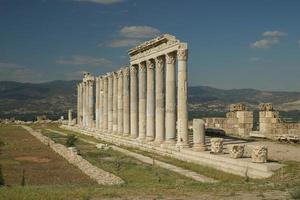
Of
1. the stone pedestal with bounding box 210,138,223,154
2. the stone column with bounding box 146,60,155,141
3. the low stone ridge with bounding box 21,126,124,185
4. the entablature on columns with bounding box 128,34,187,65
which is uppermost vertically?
the entablature on columns with bounding box 128,34,187,65

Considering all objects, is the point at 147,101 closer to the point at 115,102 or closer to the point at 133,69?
the point at 133,69

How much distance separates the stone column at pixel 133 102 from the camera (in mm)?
41719

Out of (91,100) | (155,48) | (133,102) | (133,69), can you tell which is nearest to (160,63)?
(155,48)

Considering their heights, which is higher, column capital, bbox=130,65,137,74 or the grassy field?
column capital, bbox=130,65,137,74

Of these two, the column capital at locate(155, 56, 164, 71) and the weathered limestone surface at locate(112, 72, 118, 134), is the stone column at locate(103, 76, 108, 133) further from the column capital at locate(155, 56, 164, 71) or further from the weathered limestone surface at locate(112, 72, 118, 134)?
the column capital at locate(155, 56, 164, 71)

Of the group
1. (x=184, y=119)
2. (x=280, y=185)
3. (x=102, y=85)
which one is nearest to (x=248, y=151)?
(x=184, y=119)

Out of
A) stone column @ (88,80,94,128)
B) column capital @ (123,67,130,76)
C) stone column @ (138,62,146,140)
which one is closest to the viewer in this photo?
stone column @ (138,62,146,140)

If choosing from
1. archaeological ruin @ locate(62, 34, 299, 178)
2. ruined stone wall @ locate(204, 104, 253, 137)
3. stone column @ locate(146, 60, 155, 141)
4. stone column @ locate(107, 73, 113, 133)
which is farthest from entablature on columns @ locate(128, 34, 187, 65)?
ruined stone wall @ locate(204, 104, 253, 137)

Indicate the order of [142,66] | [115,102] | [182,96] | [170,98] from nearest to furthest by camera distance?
[182,96] → [170,98] → [142,66] → [115,102]

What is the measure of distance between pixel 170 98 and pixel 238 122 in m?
12.2

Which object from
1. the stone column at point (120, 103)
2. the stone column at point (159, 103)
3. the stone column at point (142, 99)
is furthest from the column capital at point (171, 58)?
the stone column at point (120, 103)

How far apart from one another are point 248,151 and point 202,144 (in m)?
2.70

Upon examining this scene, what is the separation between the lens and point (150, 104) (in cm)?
3719

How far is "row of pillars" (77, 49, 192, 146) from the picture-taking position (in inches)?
1215
